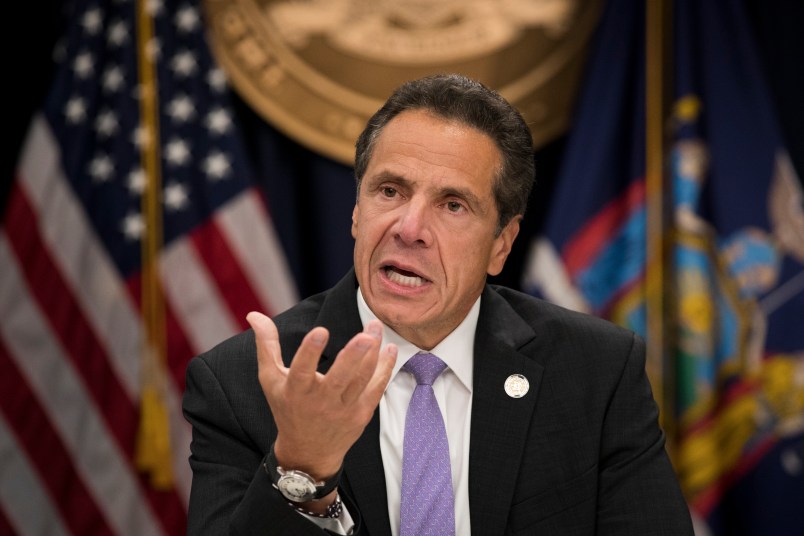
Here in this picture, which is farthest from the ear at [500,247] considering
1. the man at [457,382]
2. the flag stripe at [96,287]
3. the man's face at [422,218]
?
the flag stripe at [96,287]

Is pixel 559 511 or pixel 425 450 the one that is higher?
pixel 425 450

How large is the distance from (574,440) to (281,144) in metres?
2.81

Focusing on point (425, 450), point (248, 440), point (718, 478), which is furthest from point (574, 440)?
point (718, 478)

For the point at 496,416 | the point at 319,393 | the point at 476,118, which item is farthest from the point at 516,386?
the point at 319,393

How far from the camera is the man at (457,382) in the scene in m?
2.09

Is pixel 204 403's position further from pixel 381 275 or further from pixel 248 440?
pixel 381 275

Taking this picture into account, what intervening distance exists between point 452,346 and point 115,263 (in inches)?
103

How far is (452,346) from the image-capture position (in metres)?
2.29

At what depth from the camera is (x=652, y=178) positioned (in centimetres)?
443

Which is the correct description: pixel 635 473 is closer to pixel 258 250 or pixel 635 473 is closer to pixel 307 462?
pixel 307 462

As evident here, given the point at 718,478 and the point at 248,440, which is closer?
the point at 248,440

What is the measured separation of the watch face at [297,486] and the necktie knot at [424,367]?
52cm

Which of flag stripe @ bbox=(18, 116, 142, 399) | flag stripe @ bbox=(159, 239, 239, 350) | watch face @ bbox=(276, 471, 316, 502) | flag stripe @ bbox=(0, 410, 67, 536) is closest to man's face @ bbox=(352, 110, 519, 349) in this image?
watch face @ bbox=(276, 471, 316, 502)

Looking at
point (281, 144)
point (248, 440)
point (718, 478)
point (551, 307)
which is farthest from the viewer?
point (281, 144)
